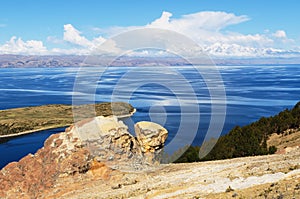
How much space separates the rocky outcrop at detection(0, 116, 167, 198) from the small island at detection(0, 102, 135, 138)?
80154mm

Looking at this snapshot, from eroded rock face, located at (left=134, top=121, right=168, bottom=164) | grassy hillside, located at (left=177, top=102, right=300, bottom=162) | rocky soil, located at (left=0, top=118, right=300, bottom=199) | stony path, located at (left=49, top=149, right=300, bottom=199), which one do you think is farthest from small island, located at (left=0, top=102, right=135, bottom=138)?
stony path, located at (left=49, top=149, right=300, bottom=199)

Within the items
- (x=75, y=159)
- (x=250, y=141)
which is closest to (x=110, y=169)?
(x=75, y=159)

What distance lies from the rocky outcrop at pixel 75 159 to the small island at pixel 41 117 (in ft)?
263

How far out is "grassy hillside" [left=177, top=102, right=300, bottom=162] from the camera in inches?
1706

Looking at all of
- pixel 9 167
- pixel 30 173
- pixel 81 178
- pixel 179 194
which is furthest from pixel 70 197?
pixel 179 194

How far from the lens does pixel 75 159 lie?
25359mm

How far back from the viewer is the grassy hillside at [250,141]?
1706 inches

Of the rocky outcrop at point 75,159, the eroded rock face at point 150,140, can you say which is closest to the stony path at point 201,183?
the rocky outcrop at point 75,159

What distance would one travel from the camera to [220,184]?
1808 centimetres

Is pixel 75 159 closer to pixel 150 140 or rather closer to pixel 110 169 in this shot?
pixel 110 169

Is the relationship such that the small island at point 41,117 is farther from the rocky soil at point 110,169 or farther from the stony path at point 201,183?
the stony path at point 201,183

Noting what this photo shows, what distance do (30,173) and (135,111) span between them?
10224 centimetres

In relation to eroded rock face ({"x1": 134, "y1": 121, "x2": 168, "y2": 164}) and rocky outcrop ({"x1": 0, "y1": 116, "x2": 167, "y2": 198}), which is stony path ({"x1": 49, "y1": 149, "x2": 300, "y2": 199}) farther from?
eroded rock face ({"x1": 134, "y1": 121, "x2": 168, "y2": 164})

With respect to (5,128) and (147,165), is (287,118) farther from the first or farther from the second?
(5,128)
